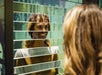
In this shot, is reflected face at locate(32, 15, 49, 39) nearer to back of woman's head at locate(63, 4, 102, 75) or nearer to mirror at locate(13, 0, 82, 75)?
mirror at locate(13, 0, 82, 75)

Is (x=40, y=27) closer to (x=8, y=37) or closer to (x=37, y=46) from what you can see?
(x=37, y=46)

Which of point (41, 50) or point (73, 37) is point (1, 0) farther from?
point (73, 37)

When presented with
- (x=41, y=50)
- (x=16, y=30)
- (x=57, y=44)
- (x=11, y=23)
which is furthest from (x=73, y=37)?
(x=57, y=44)

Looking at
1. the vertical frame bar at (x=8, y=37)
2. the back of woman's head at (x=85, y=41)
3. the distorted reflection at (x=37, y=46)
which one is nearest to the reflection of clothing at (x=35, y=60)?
the distorted reflection at (x=37, y=46)

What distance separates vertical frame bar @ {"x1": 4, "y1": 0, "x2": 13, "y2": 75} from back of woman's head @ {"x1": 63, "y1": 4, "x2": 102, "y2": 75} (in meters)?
0.69

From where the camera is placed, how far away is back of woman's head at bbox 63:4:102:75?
1021 millimetres

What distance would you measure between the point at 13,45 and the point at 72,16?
0.77m

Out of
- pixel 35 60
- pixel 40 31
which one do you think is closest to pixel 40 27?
pixel 40 31

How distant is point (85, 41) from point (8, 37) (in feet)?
2.48

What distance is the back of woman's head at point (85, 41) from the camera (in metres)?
1.02

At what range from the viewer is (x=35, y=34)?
1955mm

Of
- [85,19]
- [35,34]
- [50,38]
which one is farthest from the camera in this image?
[50,38]

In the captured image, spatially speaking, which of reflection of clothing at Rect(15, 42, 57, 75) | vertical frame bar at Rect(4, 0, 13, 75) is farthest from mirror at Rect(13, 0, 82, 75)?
vertical frame bar at Rect(4, 0, 13, 75)

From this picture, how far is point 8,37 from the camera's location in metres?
1.66
